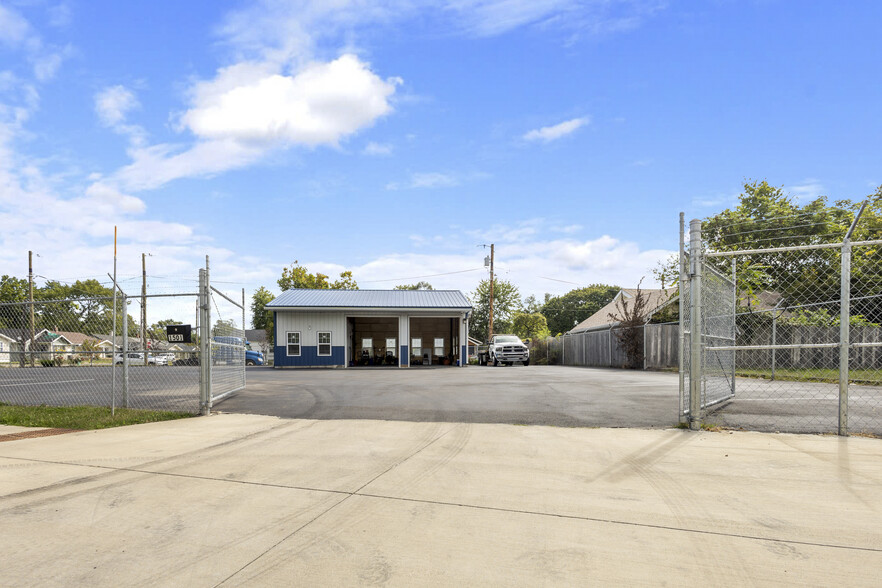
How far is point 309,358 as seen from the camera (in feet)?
96.8

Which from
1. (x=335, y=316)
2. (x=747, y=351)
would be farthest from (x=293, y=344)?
(x=747, y=351)

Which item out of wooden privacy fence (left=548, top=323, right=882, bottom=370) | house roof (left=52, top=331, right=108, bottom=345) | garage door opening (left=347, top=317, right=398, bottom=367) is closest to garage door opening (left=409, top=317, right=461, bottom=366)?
garage door opening (left=347, top=317, right=398, bottom=367)

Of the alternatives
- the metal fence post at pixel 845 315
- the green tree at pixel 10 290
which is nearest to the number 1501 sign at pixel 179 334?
the metal fence post at pixel 845 315

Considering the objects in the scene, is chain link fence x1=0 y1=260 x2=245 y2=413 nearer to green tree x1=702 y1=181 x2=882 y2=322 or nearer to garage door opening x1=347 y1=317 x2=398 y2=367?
green tree x1=702 y1=181 x2=882 y2=322

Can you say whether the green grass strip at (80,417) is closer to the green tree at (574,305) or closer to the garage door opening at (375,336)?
the garage door opening at (375,336)

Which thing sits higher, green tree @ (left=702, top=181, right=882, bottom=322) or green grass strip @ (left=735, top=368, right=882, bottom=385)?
green tree @ (left=702, top=181, right=882, bottom=322)

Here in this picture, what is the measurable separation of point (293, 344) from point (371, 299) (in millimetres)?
4836

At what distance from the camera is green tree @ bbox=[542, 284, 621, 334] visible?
81.5 m

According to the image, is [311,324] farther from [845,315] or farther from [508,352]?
[845,315]

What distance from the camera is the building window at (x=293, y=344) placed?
2950 cm

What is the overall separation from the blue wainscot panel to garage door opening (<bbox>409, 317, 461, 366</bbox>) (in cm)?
834

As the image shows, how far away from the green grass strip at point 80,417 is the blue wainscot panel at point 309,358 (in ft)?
63.9

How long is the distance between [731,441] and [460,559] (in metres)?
4.50

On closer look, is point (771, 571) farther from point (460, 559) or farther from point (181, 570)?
point (181, 570)
